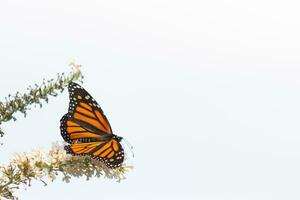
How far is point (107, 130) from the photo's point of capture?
8.96 m

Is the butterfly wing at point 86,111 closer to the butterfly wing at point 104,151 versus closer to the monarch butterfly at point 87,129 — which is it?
the monarch butterfly at point 87,129

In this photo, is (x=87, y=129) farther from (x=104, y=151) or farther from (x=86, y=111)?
(x=104, y=151)

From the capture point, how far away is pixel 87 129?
29.7ft

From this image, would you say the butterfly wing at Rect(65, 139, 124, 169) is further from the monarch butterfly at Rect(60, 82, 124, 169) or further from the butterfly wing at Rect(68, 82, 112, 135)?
the butterfly wing at Rect(68, 82, 112, 135)

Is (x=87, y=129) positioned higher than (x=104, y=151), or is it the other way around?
(x=87, y=129)

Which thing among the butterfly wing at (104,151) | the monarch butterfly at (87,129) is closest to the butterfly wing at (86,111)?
the monarch butterfly at (87,129)

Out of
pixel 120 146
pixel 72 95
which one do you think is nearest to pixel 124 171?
pixel 120 146

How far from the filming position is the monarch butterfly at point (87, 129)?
845 cm

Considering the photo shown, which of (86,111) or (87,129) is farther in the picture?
(86,111)

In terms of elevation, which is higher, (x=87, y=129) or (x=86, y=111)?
(x=86, y=111)

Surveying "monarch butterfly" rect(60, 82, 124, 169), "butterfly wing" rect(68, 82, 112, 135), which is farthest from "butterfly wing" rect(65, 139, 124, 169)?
"butterfly wing" rect(68, 82, 112, 135)

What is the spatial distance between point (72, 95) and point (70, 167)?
1.47 metres

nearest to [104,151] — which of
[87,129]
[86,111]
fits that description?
[87,129]

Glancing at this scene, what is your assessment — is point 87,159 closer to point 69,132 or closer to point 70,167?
point 70,167
